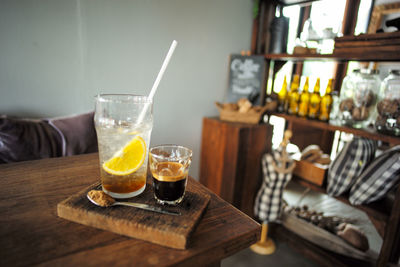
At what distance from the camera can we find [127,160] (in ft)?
2.25

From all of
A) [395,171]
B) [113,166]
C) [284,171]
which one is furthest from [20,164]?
[395,171]

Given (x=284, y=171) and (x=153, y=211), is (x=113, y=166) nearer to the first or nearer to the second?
(x=153, y=211)

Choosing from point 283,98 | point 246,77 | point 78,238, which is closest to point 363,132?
point 283,98

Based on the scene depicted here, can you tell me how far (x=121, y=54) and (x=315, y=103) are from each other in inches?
57.8

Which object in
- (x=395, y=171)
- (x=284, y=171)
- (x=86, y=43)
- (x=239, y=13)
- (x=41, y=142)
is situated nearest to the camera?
(x=41, y=142)

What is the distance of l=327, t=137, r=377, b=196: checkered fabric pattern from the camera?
1.57m

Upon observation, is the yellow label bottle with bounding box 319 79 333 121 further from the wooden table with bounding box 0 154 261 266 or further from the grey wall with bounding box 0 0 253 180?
the wooden table with bounding box 0 154 261 266

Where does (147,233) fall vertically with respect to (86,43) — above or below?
below

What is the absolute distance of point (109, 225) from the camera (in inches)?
22.5

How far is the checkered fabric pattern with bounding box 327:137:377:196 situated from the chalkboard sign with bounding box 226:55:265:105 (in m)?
0.84

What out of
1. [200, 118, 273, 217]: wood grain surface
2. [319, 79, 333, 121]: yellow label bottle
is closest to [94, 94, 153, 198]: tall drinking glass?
[200, 118, 273, 217]: wood grain surface

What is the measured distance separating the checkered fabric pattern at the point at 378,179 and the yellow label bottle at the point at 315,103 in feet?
1.66

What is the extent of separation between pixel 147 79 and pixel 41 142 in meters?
0.86

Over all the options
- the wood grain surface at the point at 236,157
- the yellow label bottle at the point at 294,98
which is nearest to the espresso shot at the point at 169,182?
the wood grain surface at the point at 236,157
